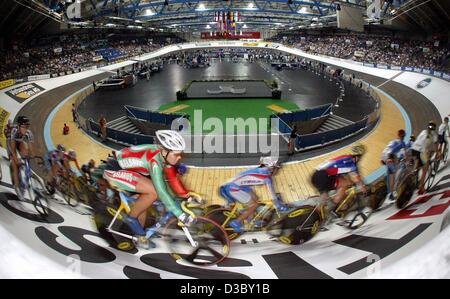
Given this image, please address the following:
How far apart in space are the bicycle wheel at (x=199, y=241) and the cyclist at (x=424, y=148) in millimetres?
2188

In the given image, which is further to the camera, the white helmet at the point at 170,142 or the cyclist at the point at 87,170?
the cyclist at the point at 87,170

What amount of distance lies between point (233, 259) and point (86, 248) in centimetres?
144

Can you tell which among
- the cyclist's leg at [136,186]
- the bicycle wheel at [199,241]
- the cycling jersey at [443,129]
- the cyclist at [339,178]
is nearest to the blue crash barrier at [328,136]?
the cyclist at [339,178]

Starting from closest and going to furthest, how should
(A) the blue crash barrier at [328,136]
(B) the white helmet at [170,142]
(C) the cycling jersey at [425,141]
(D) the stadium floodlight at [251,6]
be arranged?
(B) the white helmet at [170,142] < (C) the cycling jersey at [425,141] < (A) the blue crash barrier at [328,136] < (D) the stadium floodlight at [251,6]

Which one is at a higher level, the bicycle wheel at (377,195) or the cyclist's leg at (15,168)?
the cyclist's leg at (15,168)

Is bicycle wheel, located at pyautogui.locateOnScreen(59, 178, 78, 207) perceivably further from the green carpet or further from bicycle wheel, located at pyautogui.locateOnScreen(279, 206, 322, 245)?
the green carpet

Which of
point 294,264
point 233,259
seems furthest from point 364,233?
point 233,259

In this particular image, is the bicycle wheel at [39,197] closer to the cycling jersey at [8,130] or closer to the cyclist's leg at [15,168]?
the cyclist's leg at [15,168]

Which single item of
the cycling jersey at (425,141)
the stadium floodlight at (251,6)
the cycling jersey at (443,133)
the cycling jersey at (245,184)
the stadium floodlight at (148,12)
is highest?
the stadium floodlight at (251,6)

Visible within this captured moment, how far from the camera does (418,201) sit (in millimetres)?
2512

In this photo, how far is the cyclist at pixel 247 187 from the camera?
2766 millimetres

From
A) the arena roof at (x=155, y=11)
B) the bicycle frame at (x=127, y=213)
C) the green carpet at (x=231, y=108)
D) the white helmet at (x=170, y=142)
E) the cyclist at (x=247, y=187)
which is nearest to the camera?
the white helmet at (x=170, y=142)

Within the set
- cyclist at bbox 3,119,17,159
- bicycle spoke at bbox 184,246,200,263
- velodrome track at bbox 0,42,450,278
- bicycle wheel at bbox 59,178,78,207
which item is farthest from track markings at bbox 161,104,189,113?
bicycle spoke at bbox 184,246,200,263

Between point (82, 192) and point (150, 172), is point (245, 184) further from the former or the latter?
point (82, 192)
